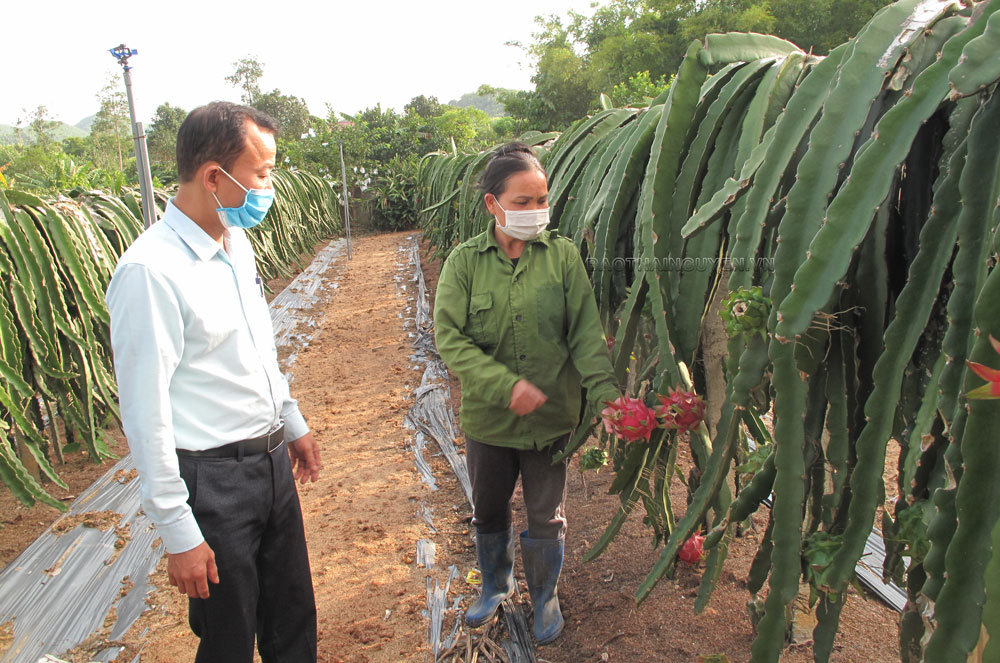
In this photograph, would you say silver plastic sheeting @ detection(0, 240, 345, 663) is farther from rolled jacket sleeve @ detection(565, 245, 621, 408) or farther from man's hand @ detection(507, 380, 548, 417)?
rolled jacket sleeve @ detection(565, 245, 621, 408)

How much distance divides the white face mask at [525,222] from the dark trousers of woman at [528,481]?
0.70 meters

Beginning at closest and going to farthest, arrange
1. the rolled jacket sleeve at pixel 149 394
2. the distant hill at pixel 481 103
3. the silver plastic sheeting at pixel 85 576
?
the rolled jacket sleeve at pixel 149 394, the silver plastic sheeting at pixel 85 576, the distant hill at pixel 481 103

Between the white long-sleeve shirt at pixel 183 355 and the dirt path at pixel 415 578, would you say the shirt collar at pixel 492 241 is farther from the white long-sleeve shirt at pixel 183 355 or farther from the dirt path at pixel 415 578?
the dirt path at pixel 415 578

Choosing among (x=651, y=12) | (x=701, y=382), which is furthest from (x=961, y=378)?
(x=651, y=12)

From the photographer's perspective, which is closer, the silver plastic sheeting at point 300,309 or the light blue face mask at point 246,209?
the light blue face mask at point 246,209

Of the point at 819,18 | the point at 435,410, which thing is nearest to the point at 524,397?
the point at 435,410

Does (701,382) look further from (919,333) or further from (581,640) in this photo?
(919,333)

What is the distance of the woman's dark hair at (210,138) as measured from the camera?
5.83 ft

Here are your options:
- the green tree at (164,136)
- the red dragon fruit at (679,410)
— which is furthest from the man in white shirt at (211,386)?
the green tree at (164,136)

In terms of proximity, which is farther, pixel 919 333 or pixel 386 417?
pixel 386 417

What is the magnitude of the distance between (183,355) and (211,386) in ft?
0.34

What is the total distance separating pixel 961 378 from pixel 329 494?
3.22m

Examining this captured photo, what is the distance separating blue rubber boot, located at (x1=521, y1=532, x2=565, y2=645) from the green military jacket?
14.0 inches

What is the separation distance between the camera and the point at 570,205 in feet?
9.86
